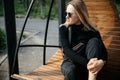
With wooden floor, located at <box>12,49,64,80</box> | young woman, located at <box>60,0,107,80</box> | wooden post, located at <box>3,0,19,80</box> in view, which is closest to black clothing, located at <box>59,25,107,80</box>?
young woman, located at <box>60,0,107,80</box>

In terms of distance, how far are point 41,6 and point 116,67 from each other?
1213cm

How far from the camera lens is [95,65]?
→ 2.40 metres

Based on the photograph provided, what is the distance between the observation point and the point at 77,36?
271 centimetres

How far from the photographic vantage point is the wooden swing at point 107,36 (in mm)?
3219

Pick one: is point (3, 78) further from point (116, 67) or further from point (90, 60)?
point (90, 60)

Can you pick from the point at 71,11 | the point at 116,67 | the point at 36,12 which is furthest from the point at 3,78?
the point at 36,12

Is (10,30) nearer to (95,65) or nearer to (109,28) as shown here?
(109,28)

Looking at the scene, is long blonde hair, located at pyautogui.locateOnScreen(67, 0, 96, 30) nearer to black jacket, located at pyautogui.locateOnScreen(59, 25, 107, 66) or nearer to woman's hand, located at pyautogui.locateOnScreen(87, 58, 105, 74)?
black jacket, located at pyautogui.locateOnScreen(59, 25, 107, 66)

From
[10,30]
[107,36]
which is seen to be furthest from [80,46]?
[10,30]

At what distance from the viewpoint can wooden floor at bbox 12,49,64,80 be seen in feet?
10.3

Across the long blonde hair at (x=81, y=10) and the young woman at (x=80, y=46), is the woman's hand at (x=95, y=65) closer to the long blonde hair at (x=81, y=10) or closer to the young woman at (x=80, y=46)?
the young woman at (x=80, y=46)

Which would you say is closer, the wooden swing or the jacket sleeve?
the jacket sleeve

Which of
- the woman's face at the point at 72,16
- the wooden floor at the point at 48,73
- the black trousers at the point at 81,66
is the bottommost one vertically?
the wooden floor at the point at 48,73

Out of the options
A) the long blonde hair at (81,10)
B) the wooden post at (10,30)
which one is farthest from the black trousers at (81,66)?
the wooden post at (10,30)
